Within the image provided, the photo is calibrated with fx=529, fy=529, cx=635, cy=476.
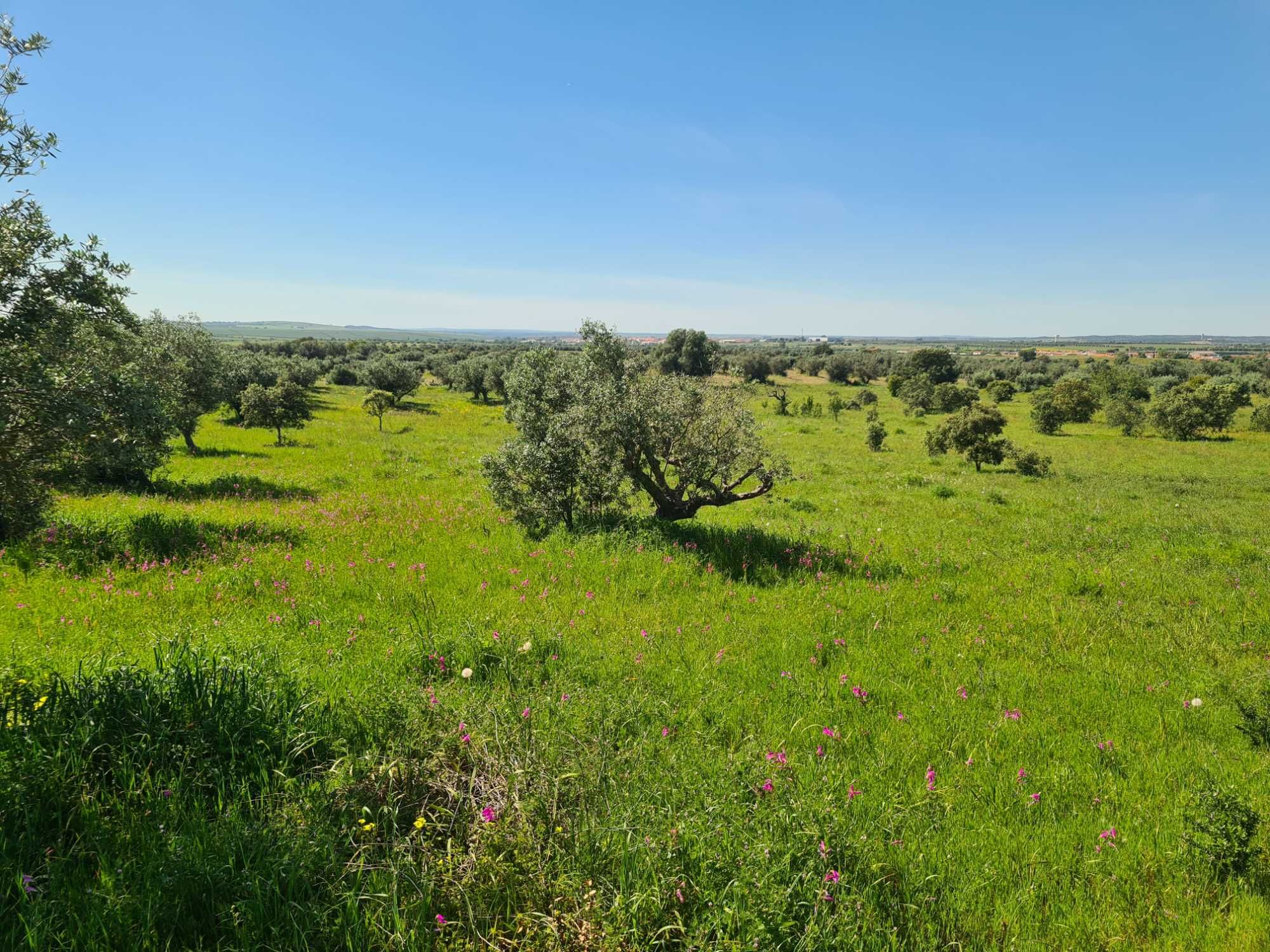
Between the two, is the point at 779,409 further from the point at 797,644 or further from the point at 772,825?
the point at 772,825

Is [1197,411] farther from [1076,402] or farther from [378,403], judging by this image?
[378,403]

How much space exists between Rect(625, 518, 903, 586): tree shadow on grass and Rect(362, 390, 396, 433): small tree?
32330 millimetres

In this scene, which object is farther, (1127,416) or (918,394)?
(918,394)

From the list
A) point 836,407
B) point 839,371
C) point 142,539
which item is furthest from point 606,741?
point 839,371

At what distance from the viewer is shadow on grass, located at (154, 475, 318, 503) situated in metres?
16.6

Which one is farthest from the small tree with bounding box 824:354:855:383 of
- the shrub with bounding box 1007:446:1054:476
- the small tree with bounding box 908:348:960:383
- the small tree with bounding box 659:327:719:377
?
the shrub with bounding box 1007:446:1054:476

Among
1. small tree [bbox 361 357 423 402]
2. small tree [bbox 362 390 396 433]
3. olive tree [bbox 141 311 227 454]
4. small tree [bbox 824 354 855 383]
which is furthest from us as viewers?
small tree [bbox 824 354 855 383]

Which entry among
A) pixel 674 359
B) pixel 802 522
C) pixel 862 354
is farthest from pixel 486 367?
pixel 862 354

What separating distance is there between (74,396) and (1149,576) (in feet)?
65.7

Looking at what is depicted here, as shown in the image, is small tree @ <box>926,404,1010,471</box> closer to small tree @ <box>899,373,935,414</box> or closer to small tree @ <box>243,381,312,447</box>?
small tree @ <box>899,373,935,414</box>

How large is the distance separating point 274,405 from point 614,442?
28310 millimetres

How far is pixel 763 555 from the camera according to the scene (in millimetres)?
11977

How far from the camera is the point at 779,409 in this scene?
197 feet

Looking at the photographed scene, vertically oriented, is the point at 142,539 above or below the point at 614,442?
below
